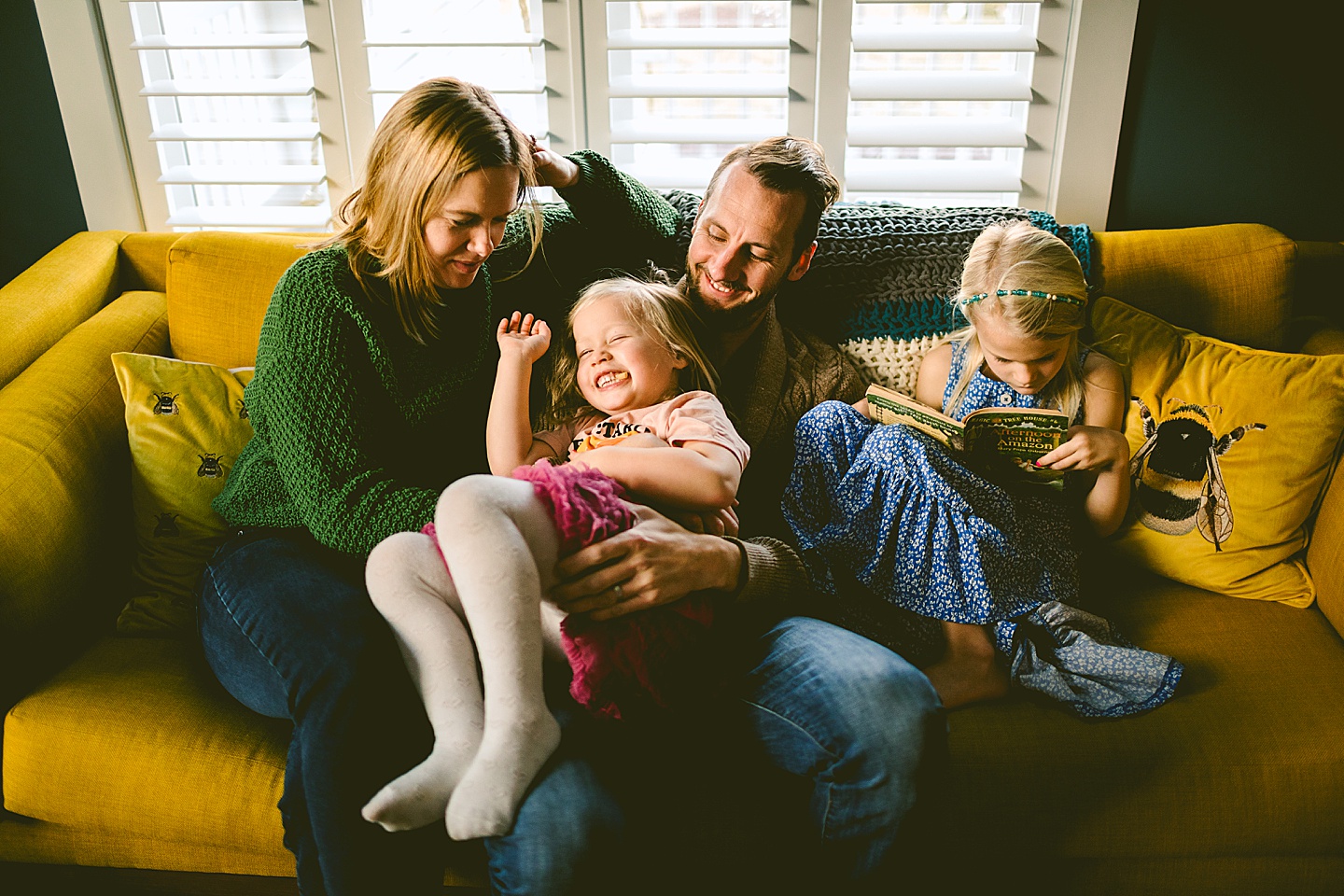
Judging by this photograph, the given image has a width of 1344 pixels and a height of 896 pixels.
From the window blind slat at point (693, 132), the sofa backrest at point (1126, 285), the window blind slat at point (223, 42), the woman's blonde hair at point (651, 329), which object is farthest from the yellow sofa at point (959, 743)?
the window blind slat at point (693, 132)

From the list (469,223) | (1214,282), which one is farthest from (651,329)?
(1214,282)

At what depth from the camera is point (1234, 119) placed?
1.93 meters

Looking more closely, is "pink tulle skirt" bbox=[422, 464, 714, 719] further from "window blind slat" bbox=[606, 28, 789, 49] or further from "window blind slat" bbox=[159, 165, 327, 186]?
"window blind slat" bbox=[159, 165, 327, 186]

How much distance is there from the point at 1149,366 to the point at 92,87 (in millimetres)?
2305

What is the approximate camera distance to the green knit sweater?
118 cm

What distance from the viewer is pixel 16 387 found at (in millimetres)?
1491

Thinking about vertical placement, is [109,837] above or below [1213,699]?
below

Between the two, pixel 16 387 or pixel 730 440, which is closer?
pixel 730 440

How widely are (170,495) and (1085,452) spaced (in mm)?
1457

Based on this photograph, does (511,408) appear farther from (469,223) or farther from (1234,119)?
(1234,119)

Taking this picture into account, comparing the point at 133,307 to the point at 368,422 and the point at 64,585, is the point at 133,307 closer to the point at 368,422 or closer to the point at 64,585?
the point at 64,585

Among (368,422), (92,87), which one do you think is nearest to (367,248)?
(368,422)

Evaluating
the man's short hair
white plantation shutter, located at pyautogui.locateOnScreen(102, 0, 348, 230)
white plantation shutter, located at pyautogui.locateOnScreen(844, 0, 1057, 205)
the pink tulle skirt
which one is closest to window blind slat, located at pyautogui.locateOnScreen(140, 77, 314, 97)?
white plantation shutter, located at pyautogui.locateOnScreen(102, 0, 348, 230)

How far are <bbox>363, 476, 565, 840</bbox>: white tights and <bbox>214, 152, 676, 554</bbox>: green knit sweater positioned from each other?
170 mm
